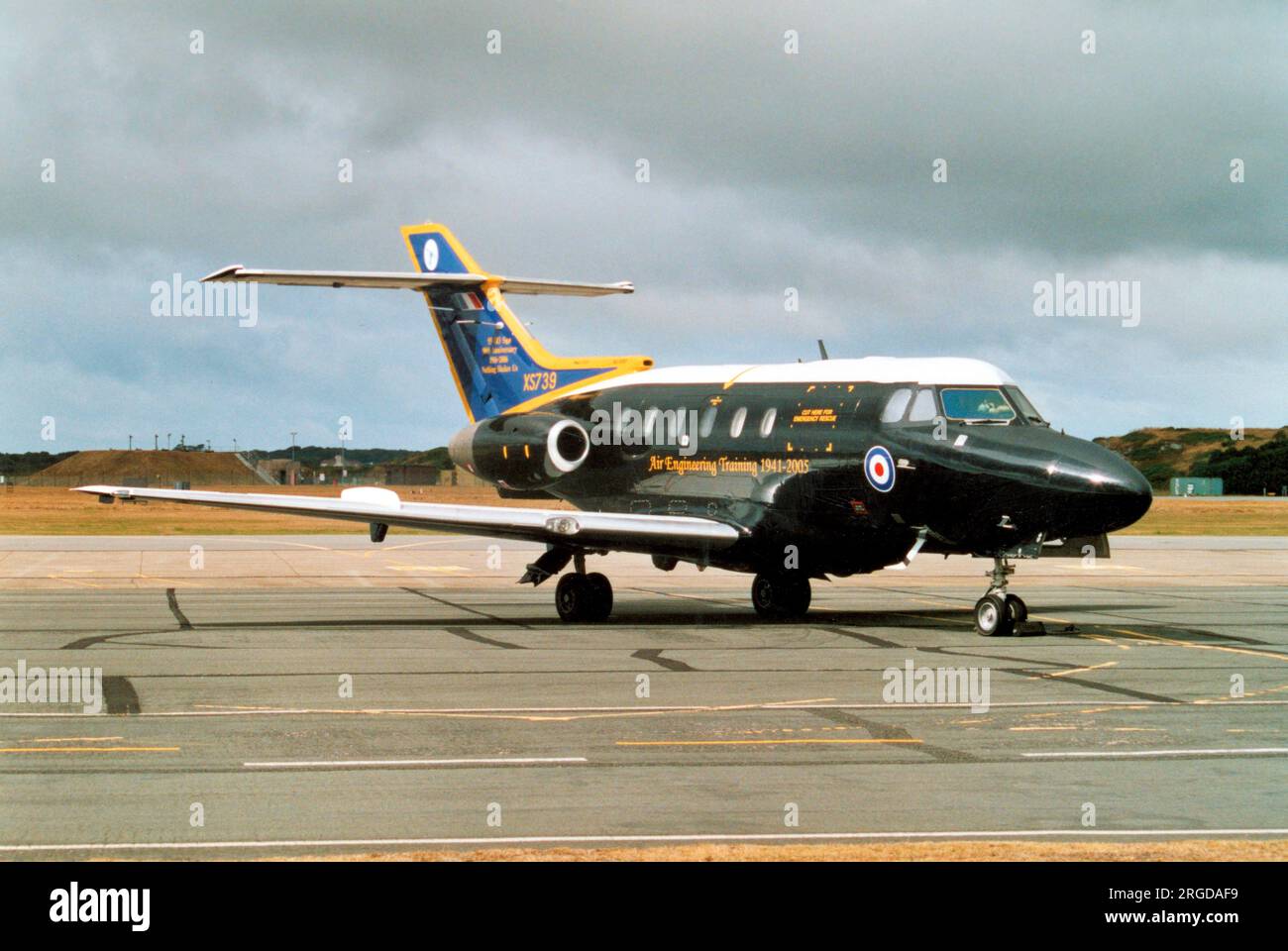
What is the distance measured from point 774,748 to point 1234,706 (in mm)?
5532

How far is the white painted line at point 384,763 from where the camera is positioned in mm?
11531

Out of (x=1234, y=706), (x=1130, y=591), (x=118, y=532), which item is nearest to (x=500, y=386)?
(x=1130, y=591)

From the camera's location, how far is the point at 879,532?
22.5 metres

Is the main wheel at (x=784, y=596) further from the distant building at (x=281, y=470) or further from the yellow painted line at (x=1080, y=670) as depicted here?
the distant building at (x=281, y=470)

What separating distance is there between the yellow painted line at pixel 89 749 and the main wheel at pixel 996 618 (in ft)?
41.2

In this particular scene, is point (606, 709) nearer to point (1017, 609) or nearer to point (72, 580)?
point (1017, 609)

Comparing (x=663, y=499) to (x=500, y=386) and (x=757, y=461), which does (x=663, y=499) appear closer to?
(x=757, y=461)

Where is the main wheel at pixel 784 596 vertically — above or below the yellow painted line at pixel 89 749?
above

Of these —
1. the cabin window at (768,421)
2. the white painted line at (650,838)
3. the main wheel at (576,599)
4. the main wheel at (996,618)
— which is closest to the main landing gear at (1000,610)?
the main wheel at (996,618)

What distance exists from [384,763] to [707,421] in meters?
14.2

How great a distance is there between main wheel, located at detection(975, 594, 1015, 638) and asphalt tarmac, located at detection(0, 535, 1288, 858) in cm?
29

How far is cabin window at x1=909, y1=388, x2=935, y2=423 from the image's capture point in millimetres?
21797

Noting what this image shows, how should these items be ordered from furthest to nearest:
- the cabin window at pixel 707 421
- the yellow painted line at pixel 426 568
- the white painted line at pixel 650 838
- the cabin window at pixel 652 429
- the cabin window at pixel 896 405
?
Result: the yellow painted line at pixel 426 568 → the cabin window at pixel 652 429 → the cabin window at pixel 707 421 → the cabin window at pixel 896 405 → the white painted line at pixel 650 838

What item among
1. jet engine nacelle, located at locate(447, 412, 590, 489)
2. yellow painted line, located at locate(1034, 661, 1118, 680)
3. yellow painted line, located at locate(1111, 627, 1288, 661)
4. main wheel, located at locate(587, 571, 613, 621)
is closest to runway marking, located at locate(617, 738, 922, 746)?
yellow painted line, located at locate(1034, 661, 1118, 680)
